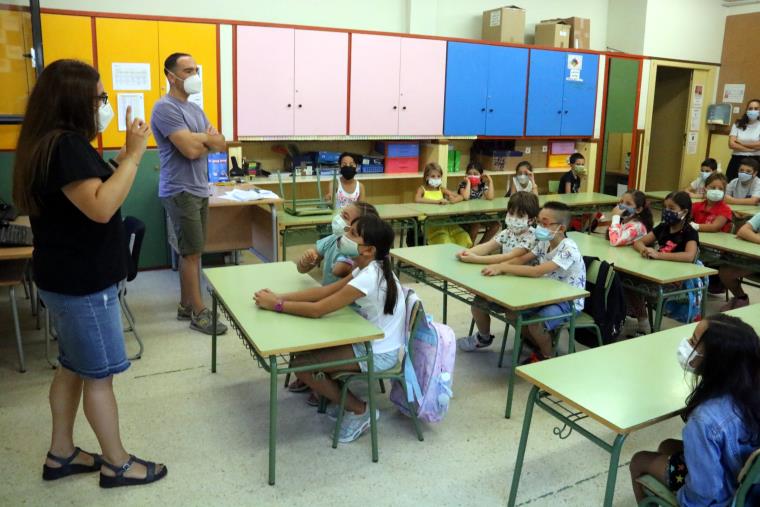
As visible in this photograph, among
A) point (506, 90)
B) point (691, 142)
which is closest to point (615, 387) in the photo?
point (506, 90)

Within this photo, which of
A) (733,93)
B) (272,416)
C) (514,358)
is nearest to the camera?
(272,416)

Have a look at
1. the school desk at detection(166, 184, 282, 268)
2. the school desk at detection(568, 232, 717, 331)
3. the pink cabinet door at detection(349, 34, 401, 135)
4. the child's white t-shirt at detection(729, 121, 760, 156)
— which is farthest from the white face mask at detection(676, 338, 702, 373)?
the child's white t-shirt at detection(729, 121, 760, 156)

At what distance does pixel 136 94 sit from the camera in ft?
17.8

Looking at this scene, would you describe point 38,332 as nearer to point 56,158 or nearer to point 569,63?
point 56,158

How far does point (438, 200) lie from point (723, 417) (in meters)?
4.24

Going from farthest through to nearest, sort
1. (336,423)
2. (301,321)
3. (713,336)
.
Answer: (336,423) → (301,321) → (713,336)

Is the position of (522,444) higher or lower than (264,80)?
lower

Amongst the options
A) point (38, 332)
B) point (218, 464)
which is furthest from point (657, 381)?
point (38, 332)

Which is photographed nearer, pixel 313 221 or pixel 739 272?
pixel 739 272

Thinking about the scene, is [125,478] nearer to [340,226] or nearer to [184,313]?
[340,226]

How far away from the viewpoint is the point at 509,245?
3828 millimetres

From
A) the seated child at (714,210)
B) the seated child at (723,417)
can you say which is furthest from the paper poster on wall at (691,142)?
the seated child at (723,417)

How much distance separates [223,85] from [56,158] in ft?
13.4

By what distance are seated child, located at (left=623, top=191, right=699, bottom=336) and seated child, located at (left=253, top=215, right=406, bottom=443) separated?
6.15 ft
